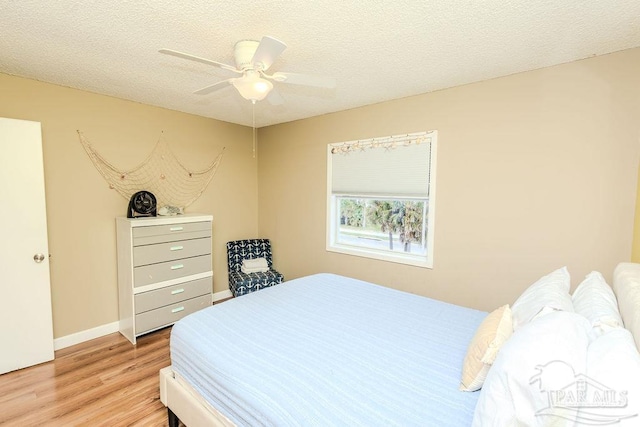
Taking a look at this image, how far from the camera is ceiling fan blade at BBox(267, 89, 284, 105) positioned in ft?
9.14

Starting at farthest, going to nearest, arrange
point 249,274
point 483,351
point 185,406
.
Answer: point 249,274
point 185,406
point 483,351

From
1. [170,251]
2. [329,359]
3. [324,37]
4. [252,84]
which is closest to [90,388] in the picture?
[170,251]

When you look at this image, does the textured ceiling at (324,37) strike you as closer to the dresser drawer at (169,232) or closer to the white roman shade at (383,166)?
the white roman shade at (383,166)

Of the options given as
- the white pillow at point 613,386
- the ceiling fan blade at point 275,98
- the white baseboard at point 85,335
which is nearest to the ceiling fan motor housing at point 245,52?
the ceiling fan blade at point 275,98

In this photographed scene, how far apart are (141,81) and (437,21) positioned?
93.5 inches

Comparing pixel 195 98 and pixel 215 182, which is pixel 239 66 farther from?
pixel 215 182

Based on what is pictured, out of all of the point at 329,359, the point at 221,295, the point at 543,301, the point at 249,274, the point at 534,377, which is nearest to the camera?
the point at 534,377

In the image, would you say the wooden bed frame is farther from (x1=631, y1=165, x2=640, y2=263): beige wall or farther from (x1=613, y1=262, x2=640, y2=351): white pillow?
(x1=631, y1=165, x2=640, y2=263): beige wall

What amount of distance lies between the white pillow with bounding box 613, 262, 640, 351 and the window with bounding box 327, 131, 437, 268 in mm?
1410

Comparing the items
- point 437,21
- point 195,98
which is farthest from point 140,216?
point 437,21

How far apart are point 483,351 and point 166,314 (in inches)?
118

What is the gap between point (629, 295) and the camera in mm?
1312

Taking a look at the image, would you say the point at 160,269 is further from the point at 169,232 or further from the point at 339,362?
the point at 339,362

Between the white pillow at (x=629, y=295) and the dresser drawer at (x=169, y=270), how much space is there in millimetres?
3398
